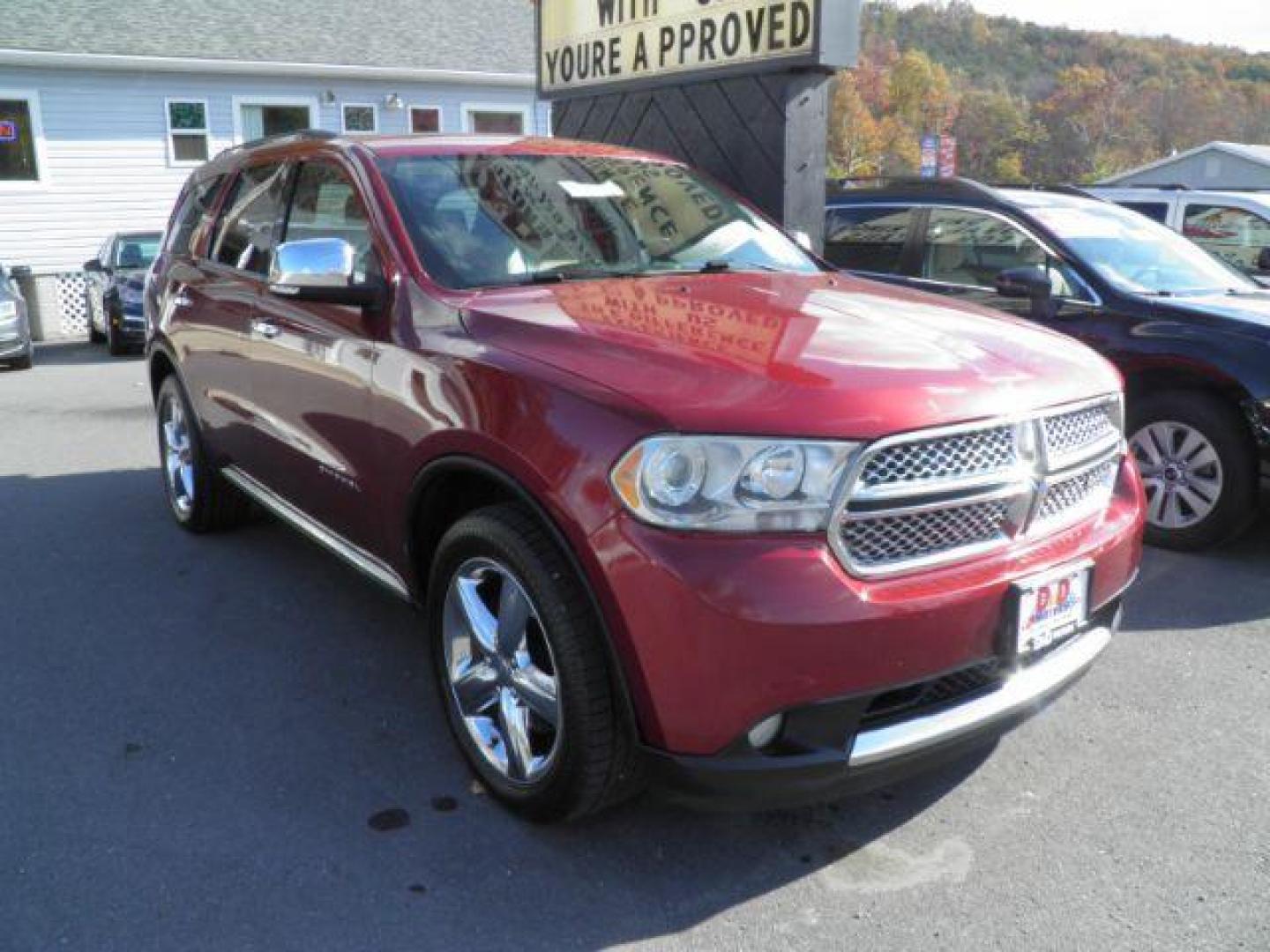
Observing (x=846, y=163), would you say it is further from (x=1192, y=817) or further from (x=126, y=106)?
(x=1192, y=817)

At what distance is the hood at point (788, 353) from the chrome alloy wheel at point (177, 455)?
9.42 feet

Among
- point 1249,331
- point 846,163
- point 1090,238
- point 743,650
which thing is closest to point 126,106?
point 1090,238

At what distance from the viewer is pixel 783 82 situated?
616cm

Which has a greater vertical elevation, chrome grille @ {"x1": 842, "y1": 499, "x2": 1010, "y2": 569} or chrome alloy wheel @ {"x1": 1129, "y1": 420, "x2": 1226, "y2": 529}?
chrome grille @ {"x1": 842, "y1": 499, "x2": 1010, "y2": 569}

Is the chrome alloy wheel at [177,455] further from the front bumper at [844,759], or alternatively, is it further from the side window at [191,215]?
the front bumper at [844,759]

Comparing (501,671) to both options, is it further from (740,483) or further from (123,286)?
(123,286)

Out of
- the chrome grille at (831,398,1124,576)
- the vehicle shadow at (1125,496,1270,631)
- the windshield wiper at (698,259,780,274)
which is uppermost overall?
the windshield wiper at (698,259,780,274)

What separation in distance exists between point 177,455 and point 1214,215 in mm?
8747

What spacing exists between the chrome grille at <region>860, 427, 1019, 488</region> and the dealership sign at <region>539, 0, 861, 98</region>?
12.8ft

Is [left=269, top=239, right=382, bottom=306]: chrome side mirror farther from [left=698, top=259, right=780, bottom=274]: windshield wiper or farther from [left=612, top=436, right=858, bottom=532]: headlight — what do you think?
[left=612, top=436, right=858, bottom=532]: headlight

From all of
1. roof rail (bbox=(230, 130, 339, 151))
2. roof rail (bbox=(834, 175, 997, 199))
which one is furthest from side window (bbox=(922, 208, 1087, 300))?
roof rail (bbox=(230, 130, 339, 151))

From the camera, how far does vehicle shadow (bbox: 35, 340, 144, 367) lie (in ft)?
44.3

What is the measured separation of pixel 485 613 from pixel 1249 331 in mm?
3994

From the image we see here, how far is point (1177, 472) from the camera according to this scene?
535 cm
